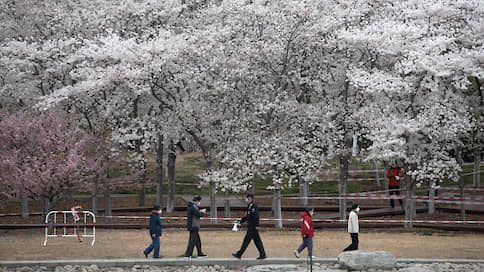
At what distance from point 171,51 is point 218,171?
5.08 metres

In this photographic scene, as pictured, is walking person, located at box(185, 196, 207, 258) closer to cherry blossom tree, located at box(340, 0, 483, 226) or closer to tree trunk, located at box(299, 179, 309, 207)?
cherry blossom tree, located at box(340, 0, 483, 226)

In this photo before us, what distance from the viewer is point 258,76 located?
2598cm

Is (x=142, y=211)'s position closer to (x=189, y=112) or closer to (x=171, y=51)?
(x=189, y=112)

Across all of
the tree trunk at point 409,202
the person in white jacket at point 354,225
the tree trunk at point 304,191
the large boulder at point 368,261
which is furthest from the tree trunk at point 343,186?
the large boulder at point 368,261

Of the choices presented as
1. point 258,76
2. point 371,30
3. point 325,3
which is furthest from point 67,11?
point 371,30

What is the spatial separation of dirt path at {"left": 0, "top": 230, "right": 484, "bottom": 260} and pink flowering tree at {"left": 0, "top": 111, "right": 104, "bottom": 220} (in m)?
1.73

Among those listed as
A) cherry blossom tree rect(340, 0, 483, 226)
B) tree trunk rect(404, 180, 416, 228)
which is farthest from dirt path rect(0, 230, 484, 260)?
cherry blossom tree rect(340, 0, 483, 226)

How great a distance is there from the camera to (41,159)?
73.3 ft

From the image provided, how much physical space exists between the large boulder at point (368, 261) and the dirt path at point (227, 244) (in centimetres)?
192

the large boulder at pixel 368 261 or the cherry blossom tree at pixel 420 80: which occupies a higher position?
the cherry blossom tree at pixel 420 80

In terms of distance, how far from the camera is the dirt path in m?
17.2

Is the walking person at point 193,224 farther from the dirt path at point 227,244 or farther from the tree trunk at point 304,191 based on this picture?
the tree trunk at point 304,191

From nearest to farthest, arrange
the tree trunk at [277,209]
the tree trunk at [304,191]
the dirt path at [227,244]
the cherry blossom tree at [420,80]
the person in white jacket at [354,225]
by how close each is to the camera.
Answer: the person in white jacket at [354,225]
the dirt path at [227,244]
the cherry blossom tree at [420,80]
the tree trunk at [277,209]
the tree trunk at [304,191]

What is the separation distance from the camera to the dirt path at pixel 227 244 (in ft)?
56.4
